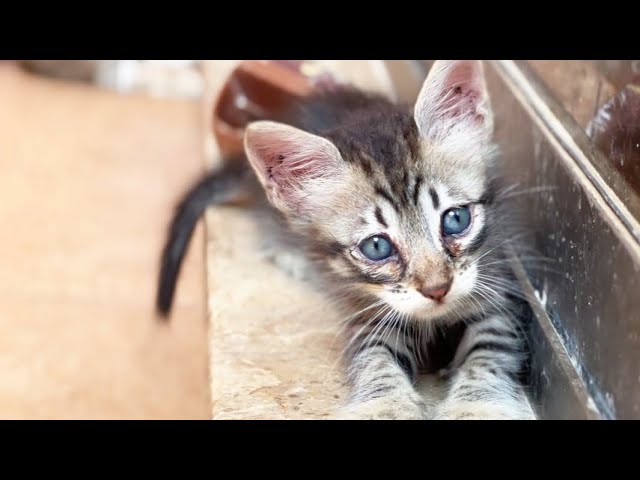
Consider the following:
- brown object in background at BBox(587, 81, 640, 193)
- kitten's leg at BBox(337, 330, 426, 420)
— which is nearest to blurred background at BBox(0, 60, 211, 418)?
kitten's leg at BBox(337, 330, 426, 420)

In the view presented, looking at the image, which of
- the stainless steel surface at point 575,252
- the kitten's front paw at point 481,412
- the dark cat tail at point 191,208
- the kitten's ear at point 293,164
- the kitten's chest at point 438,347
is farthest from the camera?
the dark cat tail at point 191,208

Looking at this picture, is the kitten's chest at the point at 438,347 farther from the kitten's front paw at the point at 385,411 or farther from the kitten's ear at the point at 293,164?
the kitten's ear at the point at 293,164

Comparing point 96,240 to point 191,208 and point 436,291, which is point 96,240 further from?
point 436,291

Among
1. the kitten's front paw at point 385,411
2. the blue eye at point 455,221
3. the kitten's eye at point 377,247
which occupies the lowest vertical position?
the kitten's front paw at point 385,411

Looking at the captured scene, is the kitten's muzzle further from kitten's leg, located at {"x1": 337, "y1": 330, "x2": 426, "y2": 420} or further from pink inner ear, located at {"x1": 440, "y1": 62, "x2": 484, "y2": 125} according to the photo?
pink inner ear, located at {"x1": 440, "y1": 62, "x2": 484, "y2": 125}

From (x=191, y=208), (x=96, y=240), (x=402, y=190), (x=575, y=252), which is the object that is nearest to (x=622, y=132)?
(x=575, y=252)

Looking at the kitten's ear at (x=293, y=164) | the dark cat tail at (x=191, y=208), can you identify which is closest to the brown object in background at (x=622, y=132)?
the kitten's ear at (x=293, y=164)

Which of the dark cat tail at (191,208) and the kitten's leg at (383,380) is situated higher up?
the dark cat tail at (191,208)
